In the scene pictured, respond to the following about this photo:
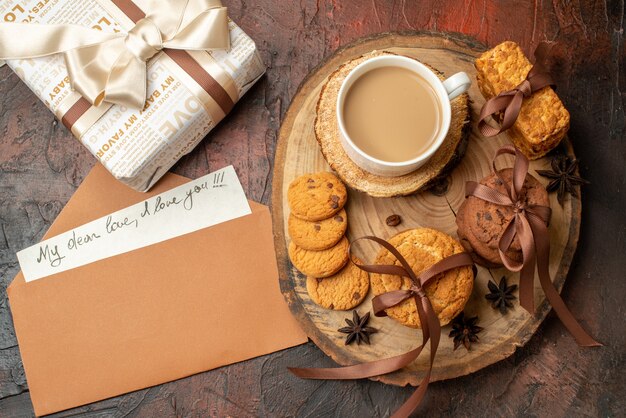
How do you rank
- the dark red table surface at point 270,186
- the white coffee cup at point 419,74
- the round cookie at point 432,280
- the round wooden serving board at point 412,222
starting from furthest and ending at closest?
1. the dark red table surface at point 270,186
2. the round wooden serving board at point 412,222
3. the round cookie at point 432,280
4. the white coffee cup at point 419,74

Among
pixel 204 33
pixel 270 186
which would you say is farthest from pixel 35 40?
pixel 270 186

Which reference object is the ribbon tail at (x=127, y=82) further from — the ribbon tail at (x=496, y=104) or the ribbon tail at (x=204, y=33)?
the ribbon tail at (x=496, y=104)

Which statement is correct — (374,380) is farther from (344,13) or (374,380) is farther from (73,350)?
(344,13)

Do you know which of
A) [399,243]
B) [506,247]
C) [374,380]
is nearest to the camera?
[506,247]

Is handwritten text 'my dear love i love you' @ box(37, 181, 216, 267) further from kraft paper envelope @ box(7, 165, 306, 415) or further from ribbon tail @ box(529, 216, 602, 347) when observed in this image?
ribbon tail @ box(529, 216, 602, 347)

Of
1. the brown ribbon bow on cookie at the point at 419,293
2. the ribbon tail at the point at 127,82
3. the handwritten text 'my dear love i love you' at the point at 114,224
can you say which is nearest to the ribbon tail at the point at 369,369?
the brown ribbon bow on cookie at the point at 419,293

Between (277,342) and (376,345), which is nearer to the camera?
(376,345)

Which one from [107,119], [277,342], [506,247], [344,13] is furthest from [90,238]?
[506,247]
